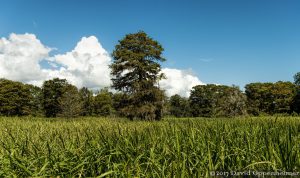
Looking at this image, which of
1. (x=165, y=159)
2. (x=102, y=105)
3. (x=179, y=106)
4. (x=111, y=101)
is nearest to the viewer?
(x=165, y=159)

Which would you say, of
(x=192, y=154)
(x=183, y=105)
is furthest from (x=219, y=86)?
(x=192, y=154)

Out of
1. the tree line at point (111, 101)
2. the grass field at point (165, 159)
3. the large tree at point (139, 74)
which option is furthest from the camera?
the tree line at point (111, 101)

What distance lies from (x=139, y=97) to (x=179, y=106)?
58.3 metres

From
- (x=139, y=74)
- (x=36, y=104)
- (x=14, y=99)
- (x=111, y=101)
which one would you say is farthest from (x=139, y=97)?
(x=36, y=104)

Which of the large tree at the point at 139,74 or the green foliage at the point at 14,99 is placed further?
the green foliage at the point at 14,99

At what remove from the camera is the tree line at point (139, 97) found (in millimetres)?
36500

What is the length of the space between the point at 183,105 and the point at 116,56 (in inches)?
2184

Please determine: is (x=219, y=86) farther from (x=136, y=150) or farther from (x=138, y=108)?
(x=136, y=150)

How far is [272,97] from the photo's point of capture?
7369 cm

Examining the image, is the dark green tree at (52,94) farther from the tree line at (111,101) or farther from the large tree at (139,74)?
the large tree at (139,74)

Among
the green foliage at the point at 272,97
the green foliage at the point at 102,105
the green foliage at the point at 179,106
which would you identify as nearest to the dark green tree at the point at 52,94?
the green foliage at the point at 102,105

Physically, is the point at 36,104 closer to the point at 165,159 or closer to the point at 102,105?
the point at 102,105

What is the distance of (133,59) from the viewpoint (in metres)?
37.8

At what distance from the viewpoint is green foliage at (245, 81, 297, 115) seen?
69.6m
